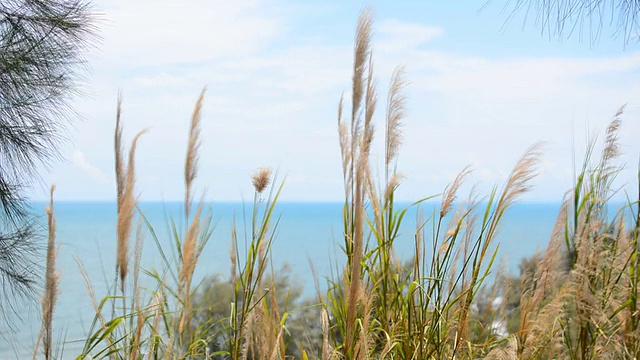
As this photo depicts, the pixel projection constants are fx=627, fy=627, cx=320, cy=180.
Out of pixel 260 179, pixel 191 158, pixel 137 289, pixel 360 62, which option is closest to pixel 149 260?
pixel 137 289

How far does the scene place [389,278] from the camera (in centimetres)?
180

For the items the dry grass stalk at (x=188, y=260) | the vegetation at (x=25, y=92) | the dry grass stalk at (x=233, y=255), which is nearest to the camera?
the dry grass stalk at (x=188, y=260)

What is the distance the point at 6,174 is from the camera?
4.43m

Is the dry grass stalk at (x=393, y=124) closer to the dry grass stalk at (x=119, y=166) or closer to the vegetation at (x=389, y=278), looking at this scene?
the vegetation at (x=389, y=278)

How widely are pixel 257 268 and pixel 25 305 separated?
3602mm

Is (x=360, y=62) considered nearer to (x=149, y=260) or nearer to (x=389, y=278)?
(x=389, y=278)

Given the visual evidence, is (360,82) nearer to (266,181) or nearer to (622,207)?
(266,181)

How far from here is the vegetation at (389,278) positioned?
4.94ft

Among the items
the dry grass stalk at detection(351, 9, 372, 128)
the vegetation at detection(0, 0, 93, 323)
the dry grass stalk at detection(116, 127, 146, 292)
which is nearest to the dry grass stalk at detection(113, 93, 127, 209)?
the dry grass stalk at detection(116, 127, 146, 292)

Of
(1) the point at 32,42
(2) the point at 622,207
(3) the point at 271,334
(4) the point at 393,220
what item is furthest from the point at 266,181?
(1) the point at 32,42

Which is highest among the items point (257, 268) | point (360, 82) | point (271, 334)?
point (360, 82)

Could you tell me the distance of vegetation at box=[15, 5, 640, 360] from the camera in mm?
1505

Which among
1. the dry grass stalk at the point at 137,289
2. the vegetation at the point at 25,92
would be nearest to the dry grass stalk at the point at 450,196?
the dry grass stalk at the point at 137,289

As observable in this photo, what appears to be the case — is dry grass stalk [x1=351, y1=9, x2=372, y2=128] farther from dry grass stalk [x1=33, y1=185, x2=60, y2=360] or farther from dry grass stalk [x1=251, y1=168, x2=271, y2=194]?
dry grass stalk [x1=33, y1=185, x2=60, y2=360]
